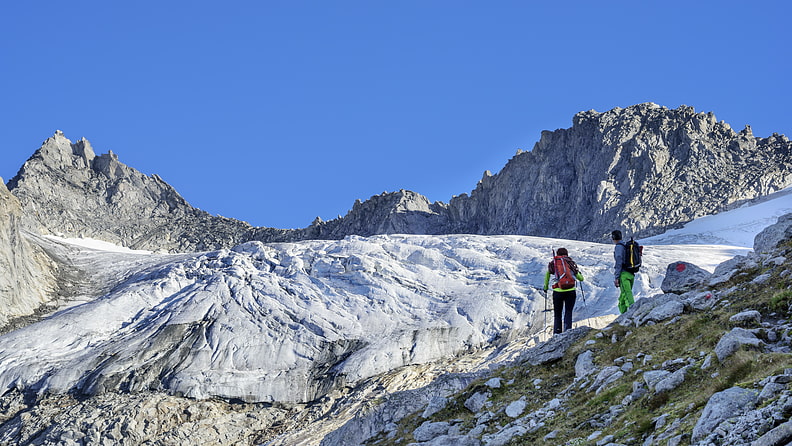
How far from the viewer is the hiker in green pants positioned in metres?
19.6

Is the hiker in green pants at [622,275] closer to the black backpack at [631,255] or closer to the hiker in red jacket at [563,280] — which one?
the black backpack at [631,255]

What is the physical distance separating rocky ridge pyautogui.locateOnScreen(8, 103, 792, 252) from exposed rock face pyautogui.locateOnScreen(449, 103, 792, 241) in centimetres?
20

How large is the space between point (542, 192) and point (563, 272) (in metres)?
106

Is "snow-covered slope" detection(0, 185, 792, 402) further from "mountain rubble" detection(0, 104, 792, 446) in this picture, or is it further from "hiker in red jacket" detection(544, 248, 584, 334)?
"hiker in red jacket" detection(544, 248, 584, 334)

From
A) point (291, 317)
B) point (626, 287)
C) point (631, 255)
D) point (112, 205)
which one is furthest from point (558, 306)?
point (112, 205)

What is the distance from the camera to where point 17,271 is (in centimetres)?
4597

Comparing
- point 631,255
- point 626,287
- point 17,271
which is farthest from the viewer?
point 17,271

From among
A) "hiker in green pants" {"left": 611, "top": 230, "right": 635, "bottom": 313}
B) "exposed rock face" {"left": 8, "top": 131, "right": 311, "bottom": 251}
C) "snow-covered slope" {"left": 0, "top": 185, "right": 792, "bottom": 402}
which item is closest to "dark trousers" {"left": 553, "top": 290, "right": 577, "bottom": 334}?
"hiker in green pants" {"left": 611, "top": 230, "right": 635, "bottom": 313}

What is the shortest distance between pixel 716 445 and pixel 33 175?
471 ft

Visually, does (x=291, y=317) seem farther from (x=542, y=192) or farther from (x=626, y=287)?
(x=542, y=192)

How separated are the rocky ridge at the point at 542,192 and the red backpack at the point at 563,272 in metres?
87.5

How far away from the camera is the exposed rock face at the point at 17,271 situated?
144 ft

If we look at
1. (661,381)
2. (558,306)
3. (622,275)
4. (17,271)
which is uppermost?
(17,271)

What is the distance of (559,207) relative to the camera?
120625 millimetres
